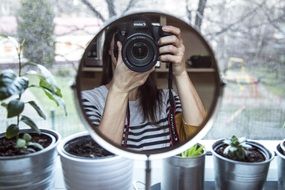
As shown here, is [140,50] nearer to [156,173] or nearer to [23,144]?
[23,144]

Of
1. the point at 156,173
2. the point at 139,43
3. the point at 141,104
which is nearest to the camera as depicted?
the point at 139,43

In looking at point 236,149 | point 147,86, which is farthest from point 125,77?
point 236,149

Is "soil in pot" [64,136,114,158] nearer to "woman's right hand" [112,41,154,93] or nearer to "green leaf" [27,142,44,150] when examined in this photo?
"green leaf" [27,142,44,150]

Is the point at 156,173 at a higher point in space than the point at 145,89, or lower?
lower

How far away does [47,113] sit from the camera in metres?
0.85

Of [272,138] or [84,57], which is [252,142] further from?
[84,57]

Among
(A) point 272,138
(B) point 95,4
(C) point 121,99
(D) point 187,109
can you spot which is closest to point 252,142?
(A) point 272,138

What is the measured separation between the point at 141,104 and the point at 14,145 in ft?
0.96

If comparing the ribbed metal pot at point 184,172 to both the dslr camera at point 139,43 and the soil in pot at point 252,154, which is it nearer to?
the soil in pot at point 252,154

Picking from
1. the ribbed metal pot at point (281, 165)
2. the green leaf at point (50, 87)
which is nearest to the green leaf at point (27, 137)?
the green leaf at point (50, 87)

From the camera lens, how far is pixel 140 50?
1.70 ft

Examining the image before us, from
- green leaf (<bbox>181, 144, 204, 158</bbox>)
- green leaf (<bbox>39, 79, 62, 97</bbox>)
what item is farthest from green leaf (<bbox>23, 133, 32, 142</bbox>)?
green leaf (<bbox>181, 144, 204, 158</bbox>)

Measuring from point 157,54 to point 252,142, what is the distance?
1.28 ft

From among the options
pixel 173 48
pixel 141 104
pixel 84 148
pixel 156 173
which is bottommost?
pixel 156 173
